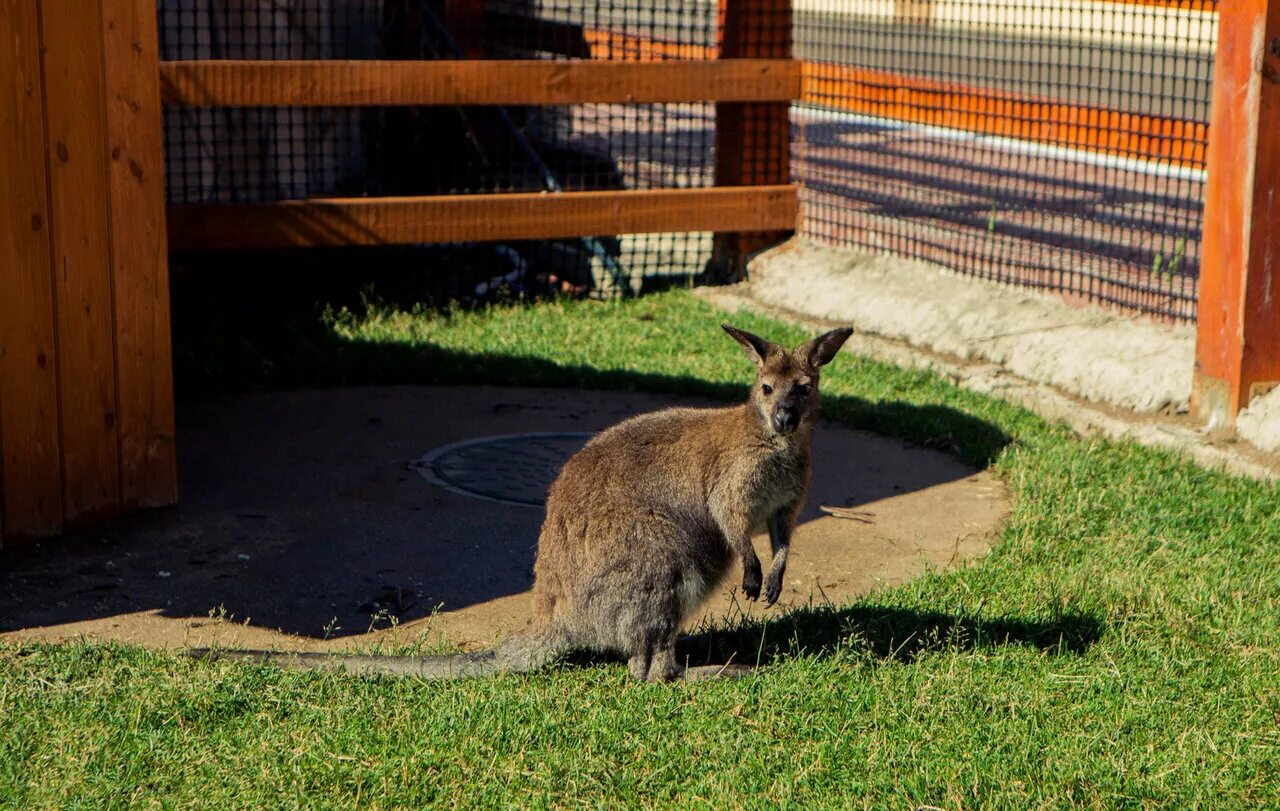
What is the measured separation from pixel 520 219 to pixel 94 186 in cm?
384

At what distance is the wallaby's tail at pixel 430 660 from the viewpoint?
171 inches

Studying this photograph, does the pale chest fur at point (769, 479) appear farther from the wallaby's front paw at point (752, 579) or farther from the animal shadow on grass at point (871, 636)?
the animal shadow on grass at point (871, 636)

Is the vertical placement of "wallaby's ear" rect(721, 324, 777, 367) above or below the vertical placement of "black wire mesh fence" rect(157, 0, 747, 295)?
below

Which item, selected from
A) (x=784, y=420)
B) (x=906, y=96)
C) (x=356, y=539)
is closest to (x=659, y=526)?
(x=784, y=420)

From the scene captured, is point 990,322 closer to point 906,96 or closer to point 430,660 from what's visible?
point 430,660

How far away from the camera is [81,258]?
5.54 metres

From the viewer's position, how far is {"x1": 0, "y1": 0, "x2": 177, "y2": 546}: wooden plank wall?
17.5 ft

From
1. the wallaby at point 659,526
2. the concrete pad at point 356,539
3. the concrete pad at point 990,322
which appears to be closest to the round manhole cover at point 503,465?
the concrete pad at point 356,539

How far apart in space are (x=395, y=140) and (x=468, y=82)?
1.68 metres

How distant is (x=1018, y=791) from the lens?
12.2 feet

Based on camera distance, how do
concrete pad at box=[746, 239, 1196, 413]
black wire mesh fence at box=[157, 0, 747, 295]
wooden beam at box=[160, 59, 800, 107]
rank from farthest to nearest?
black wire mesh fence at box=[157, 0, 747, 295] < wooden beam at box=[160, 59, 800, 107] < concrete pad at box=[746, 239, 1196, 413]

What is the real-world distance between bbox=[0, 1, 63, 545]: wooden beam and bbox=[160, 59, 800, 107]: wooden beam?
2790mm

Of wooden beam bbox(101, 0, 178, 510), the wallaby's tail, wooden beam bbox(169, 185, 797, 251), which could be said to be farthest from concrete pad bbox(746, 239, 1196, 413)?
wooden beam bbox(101, 0, 178, 510)

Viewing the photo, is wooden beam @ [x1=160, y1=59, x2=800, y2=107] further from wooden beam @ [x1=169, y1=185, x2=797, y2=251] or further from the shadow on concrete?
the shadow on concrete
